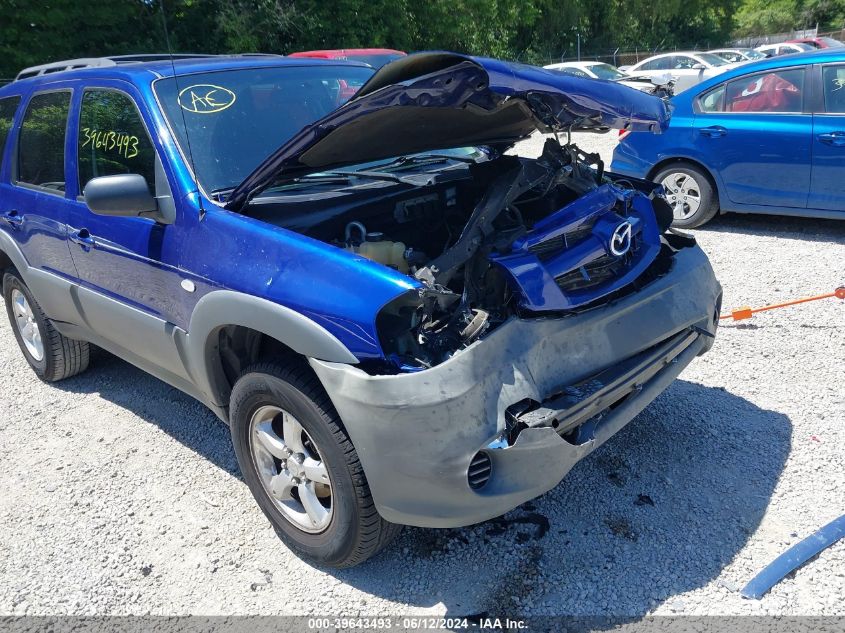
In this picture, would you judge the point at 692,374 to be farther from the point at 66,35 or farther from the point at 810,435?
the point at 66,35

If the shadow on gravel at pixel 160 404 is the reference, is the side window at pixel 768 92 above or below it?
above

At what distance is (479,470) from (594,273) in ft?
3.36

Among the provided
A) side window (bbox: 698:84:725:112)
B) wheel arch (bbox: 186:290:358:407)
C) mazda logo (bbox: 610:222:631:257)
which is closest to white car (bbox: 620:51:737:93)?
side window (bbox: 698:84:725:112)

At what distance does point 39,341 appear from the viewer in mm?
4777

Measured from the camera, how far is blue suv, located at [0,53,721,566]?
2.37 metres

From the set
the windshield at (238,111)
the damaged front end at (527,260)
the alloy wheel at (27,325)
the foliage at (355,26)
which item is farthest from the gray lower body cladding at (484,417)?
the alloy wheel at (27,325)

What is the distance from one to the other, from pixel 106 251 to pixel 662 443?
117 inches

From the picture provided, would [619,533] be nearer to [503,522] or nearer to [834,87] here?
[503,522]

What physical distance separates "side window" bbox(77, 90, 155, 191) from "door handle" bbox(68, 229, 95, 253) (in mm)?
255

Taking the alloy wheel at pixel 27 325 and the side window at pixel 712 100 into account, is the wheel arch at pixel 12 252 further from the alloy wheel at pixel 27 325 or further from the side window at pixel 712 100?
the side window at pixel 712 100

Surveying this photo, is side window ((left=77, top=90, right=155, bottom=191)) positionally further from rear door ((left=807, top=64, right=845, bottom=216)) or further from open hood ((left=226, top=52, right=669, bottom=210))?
rear door ((left=807, top=64, right=845, bottom=216))

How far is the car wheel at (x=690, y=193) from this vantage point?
23.0 feet

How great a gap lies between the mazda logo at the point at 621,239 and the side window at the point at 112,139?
2.07 m

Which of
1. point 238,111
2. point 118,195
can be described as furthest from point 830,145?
point 118,195
